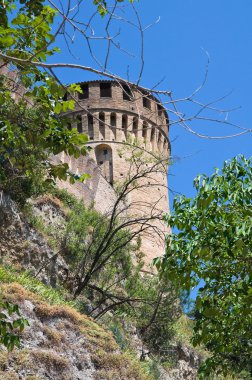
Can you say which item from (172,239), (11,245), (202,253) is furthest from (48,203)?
(202,253)

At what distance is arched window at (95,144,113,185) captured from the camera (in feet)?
107

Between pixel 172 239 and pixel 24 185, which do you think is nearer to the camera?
pixel 172 239

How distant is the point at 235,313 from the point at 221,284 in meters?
0.44

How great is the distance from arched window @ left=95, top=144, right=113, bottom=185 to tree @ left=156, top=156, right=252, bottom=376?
24.0 meters

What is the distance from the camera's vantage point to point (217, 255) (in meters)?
7.86

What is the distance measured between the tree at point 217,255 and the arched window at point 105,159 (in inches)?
943

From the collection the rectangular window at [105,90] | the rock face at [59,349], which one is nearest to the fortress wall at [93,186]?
the rectangular window at [105,90]

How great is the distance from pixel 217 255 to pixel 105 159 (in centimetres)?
2557

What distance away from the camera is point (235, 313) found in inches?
332

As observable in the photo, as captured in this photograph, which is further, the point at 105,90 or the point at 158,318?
the point at 105,90

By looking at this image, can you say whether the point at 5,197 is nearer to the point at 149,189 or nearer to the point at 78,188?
the point at 78,188

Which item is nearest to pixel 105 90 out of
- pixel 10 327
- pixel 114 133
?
pixel 114 133

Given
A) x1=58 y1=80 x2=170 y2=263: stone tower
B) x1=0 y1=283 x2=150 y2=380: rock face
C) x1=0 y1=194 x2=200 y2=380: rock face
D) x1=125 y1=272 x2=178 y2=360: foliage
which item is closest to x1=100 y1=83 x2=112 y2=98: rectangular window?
x1=58 y1=80 x2=170 y2=263: stone tower

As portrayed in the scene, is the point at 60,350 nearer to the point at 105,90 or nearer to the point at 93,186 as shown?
the point at 93,186
